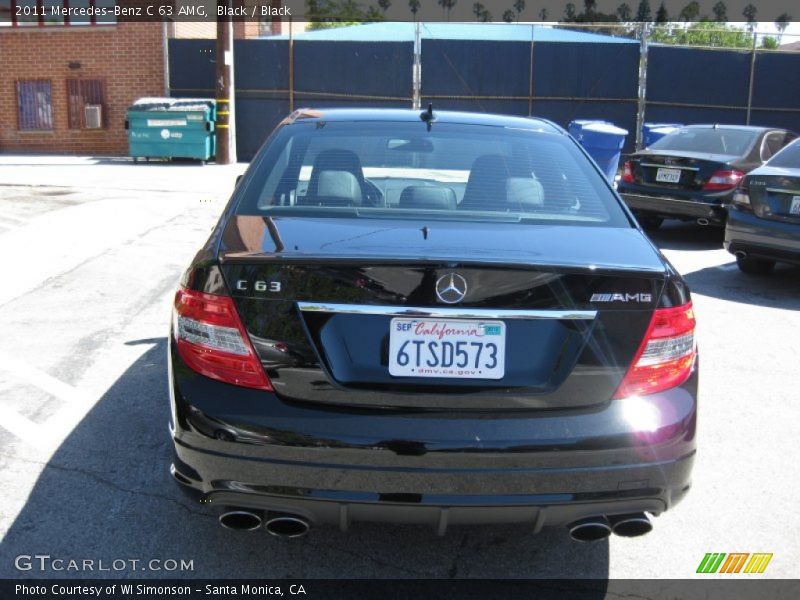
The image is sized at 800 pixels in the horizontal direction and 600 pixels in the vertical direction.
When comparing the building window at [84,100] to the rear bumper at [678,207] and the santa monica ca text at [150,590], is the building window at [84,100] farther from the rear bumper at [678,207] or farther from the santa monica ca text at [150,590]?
the santa monica ca text at [150,590]

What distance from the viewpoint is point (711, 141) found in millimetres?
11336

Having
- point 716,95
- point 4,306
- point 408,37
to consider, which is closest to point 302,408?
point 4,306

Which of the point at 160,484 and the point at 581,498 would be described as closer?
the point at 581,498

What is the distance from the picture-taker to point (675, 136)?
11.7m

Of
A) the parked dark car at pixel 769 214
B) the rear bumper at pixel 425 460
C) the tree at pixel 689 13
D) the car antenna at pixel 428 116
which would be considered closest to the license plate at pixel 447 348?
the rear bumper at pixel 425 460

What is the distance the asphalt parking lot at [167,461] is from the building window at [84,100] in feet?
48.9

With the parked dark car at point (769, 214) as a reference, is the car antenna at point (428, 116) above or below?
above

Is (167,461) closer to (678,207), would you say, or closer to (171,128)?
Answer: (678,207)

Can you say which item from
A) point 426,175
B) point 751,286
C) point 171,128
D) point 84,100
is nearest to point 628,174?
point 751,286

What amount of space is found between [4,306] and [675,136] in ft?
27.5

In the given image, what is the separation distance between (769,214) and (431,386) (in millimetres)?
6557

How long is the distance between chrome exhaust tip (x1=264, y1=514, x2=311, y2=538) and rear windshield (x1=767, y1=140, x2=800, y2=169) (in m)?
7.24

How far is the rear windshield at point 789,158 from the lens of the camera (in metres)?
8.65

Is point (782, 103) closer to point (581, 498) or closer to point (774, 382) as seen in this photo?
point (774, 382)
